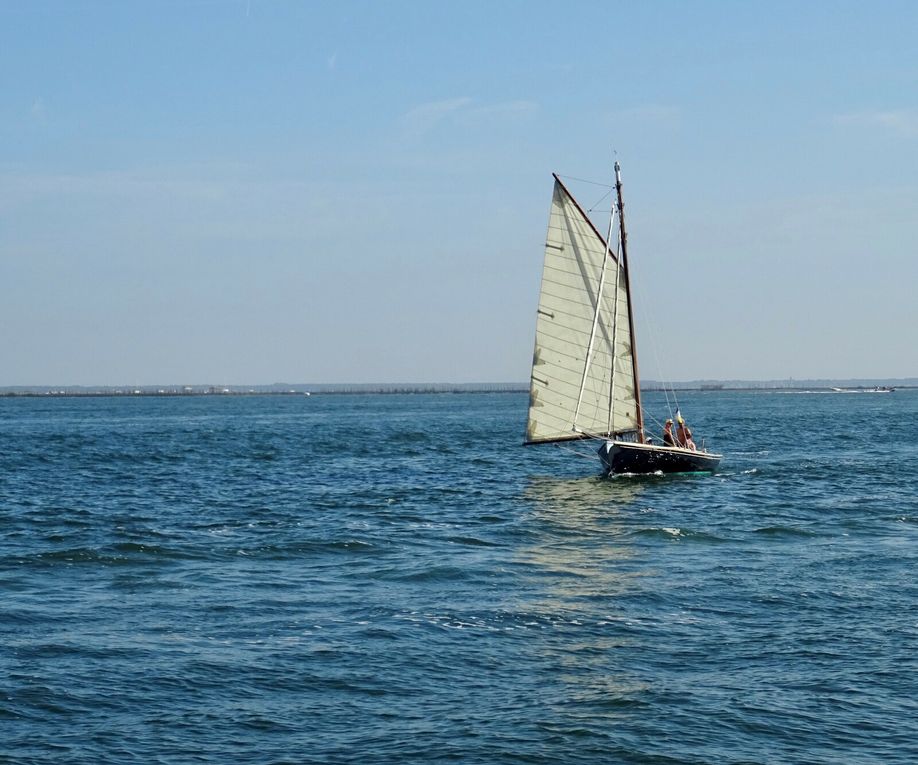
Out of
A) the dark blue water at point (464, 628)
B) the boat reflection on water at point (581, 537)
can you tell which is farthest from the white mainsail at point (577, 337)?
the dark blue water at point (464, 628)

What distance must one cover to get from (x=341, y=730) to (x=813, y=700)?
7.10 meters

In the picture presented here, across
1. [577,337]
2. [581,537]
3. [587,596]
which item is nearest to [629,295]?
[577,337]

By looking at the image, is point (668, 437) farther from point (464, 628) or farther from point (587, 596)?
point (464, 628)

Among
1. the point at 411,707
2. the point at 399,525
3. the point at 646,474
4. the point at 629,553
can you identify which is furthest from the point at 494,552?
the point at 646,474

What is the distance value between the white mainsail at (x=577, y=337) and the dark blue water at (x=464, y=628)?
19.4 feet

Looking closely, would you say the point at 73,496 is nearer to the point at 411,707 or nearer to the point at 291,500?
the point at 291,500

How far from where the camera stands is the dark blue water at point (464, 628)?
16906 millimetres

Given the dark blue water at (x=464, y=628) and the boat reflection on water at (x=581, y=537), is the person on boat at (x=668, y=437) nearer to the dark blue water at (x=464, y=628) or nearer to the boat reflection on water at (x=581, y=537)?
the boat reflection on water at (x=581, y=537)

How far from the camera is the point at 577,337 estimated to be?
53688mm

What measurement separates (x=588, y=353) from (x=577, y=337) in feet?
2.87

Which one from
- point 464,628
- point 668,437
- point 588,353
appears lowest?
point 464,628

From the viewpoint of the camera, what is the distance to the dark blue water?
55.5ft

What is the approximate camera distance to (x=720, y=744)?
16.4 meters

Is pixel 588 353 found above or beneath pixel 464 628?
above
